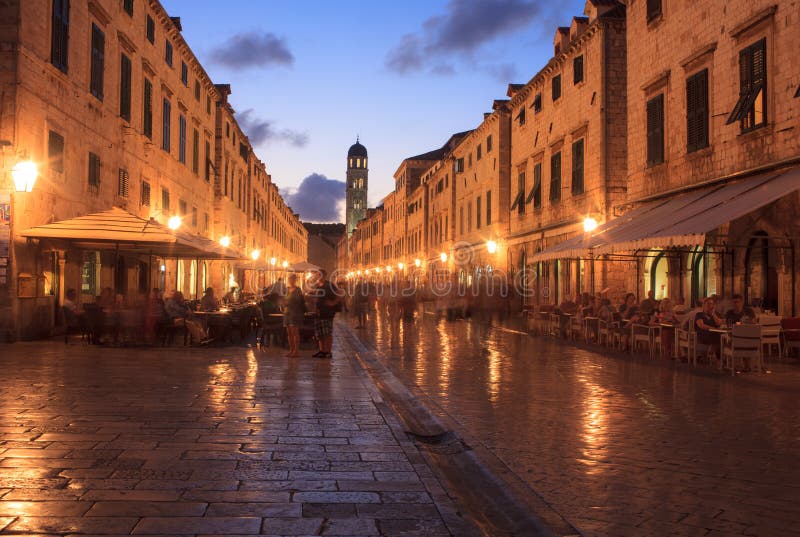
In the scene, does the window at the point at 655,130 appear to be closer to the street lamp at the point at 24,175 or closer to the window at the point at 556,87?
the window at the point at 556,87

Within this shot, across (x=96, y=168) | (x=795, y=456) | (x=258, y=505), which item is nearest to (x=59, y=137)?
(x=96, y=168)

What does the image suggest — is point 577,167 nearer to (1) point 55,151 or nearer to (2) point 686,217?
(2) point 686,217

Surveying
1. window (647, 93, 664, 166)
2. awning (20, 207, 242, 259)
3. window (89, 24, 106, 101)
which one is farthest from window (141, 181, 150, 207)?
window (647, 93, 664, 166)

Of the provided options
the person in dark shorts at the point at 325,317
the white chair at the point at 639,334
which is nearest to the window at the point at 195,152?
the person in dark shorts at the point at 325,317

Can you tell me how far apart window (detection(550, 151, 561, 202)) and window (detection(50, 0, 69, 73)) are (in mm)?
17036

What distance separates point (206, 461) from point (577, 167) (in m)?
21.8

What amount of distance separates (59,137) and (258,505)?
15.0 m

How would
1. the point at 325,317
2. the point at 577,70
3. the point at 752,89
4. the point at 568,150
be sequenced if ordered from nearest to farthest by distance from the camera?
the point at 325,317, the point at 752,89, the point at 577,70, the point at 568,150

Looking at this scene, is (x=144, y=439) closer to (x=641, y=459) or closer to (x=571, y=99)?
(x=641, y=459)

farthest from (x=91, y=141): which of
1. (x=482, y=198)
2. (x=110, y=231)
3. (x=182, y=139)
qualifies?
(x=482, y=198)

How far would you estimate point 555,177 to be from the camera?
2786 centimetres

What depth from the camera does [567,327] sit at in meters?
20.1

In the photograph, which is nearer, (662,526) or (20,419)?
(662,526)

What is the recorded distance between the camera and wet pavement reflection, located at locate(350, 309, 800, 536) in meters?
4.73
